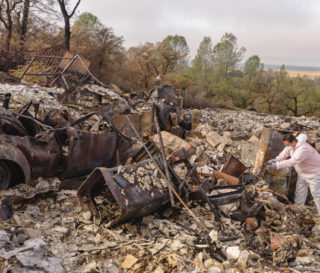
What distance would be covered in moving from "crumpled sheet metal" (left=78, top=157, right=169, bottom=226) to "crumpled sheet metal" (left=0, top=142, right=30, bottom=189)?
79cm

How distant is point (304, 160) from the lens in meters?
4.79

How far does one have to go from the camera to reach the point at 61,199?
398 cm

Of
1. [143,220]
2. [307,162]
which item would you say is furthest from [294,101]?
[143,220]

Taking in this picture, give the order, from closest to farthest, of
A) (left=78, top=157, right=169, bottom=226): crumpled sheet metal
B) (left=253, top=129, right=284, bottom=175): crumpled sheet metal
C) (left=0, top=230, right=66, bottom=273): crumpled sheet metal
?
(left=0, top=230, right=66, bottom=273): crumpled sheet metal < (left=78, top=157, right=169, bottom=226): crumpled sheet metal < (left=253, top=129, right=284, bottom=175): crumpled sheet metal

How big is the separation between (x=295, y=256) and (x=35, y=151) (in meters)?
3.76

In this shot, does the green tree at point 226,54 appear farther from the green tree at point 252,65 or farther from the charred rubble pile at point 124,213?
the charred rubble pile at point 124,213

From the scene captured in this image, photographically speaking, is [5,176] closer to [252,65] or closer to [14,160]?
[14,160]

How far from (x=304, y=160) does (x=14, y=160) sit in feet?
15.1

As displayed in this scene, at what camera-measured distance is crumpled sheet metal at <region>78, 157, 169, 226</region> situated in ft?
10.4

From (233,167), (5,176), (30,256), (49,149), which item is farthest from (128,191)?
(233,167)

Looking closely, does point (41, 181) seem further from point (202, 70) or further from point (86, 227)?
point (202, 70)

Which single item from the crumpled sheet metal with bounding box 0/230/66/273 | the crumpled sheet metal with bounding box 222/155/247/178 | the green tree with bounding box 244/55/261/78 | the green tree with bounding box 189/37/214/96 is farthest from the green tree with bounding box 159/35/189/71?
the crumpled sheet metal with bounding box 0/230/66/273

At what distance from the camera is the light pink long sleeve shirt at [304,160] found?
4641 mm

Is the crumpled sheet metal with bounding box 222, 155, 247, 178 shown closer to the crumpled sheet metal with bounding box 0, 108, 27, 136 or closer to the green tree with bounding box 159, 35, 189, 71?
the crumpled sheet metal with bounding box 0, 108, 27, 136
